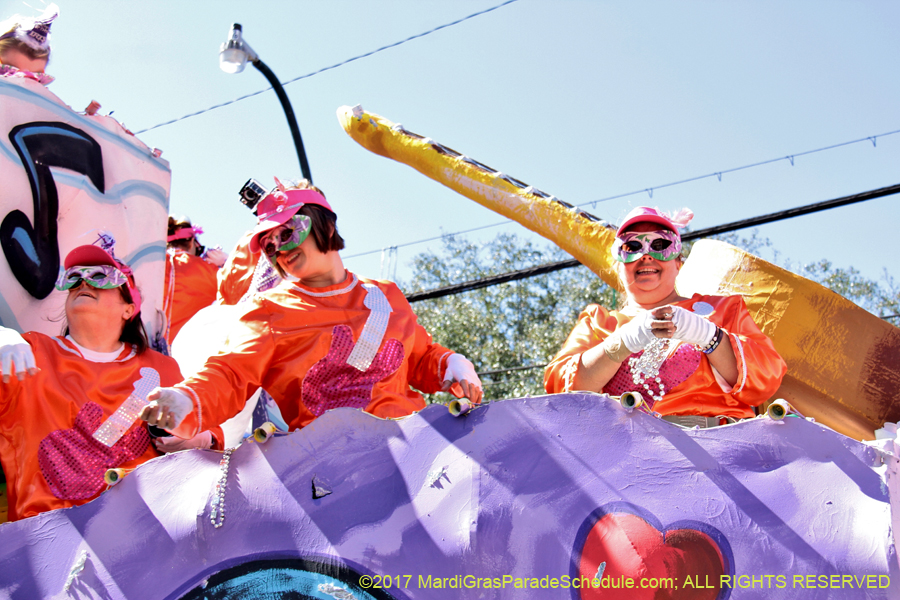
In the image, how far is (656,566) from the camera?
5.92 ft

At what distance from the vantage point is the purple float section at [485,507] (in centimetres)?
177

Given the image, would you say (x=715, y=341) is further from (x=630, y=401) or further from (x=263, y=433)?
(x=263, y=433)

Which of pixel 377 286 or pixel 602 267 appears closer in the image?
pixel 377 286

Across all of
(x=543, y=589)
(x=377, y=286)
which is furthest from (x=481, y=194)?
(x=543, y=589)

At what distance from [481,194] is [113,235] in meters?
2.33

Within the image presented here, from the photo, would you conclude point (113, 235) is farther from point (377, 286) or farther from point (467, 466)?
point (467, 466)

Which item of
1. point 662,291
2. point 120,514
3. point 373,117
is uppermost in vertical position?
point 373,117

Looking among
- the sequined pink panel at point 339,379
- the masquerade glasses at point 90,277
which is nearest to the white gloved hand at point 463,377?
the sequined pink panel at point 339,379

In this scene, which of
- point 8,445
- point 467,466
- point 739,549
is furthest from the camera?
point 8,445

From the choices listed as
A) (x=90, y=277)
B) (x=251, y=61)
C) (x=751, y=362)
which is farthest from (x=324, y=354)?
(x=251, y=61)

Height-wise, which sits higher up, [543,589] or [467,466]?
[467,466]

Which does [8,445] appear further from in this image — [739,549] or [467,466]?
[739,549]

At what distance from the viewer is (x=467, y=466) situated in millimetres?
1965

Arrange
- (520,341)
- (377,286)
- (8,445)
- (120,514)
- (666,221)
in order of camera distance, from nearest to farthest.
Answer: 1. (120,514)
2. (8,445)
3. (666,221)
4. (377,286)
5. (520,341)
